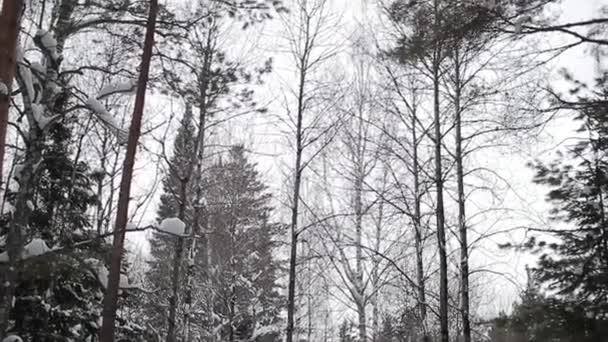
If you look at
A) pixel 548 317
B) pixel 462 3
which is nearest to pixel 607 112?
pixel 462 3

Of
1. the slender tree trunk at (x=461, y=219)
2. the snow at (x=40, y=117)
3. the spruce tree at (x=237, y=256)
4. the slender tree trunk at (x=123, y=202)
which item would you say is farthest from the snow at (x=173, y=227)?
the spruce tree at (x=237, y=256)

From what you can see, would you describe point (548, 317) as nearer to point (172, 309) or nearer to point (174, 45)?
point (172, 309)

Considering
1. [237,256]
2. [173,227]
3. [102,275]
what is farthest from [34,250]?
[237,256]

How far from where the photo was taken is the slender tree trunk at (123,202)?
4.85m

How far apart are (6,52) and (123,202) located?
2.10m

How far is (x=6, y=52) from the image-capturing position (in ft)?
12.2

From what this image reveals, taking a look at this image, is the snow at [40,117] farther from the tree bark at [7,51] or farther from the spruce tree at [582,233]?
the spruce tree at [582,233]

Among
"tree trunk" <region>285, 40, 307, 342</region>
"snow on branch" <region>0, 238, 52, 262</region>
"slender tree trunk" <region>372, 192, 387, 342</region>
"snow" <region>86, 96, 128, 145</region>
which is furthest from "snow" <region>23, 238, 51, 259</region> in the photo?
"slender tree trunk" <region>372, 192, 387, 342</region>

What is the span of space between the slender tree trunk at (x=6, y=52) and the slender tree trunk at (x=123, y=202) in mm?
1667

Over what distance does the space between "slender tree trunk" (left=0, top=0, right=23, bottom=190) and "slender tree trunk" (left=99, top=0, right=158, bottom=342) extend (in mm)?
1667

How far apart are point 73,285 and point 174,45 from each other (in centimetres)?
460

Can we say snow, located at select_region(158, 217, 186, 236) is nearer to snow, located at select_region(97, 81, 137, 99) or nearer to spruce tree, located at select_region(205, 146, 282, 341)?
snow, located at select_region(97, 81, 137, 99)

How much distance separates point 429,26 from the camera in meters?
5.40

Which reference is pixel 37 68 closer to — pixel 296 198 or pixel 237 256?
pixel 296 198
